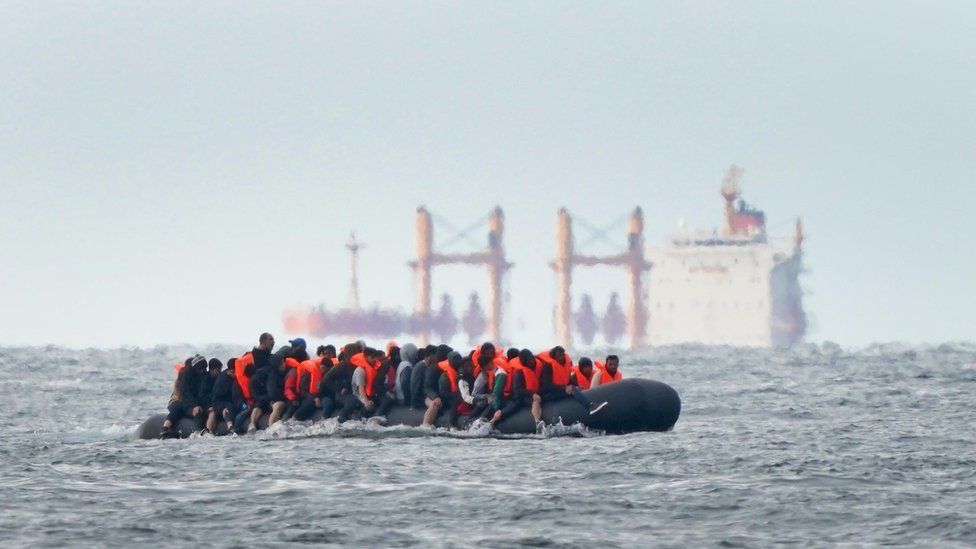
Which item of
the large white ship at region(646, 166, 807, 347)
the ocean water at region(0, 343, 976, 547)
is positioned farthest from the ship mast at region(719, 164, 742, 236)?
the ocean water at region(0, 343, 976, 547)

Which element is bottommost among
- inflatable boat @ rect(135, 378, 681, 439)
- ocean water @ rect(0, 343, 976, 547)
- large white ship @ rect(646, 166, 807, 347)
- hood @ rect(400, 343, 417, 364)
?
ocean water @ rect(0, 343, 976, 547)

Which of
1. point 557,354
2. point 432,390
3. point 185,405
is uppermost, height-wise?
point 557,354

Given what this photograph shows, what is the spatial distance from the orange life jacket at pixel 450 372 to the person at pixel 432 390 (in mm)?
69

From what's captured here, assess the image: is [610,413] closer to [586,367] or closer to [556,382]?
[556,382]

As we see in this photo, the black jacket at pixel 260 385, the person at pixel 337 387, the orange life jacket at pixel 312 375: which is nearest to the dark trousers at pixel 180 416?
the black jacket at pixel 260 385

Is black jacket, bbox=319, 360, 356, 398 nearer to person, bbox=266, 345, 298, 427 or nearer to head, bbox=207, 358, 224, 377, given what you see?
person, bbox=266, 345, 298, 427

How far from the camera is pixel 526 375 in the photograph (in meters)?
27.9

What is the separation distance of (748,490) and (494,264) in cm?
12805

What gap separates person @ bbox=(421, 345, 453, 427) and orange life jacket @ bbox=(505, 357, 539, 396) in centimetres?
111

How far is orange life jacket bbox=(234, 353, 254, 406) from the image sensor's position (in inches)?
1131

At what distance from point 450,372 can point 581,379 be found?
2.27 metres

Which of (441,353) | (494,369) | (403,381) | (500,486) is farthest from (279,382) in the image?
(500,486)

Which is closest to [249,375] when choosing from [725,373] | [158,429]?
[158,429]

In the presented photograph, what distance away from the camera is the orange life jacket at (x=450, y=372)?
92.9ft
